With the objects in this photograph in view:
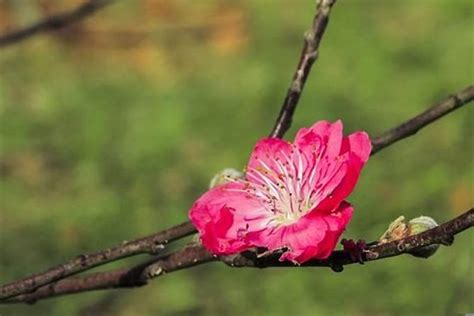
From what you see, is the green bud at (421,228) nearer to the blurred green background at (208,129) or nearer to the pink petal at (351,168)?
the pink petal at (351,168)

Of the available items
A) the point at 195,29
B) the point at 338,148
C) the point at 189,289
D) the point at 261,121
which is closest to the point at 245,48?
the point at 195,29

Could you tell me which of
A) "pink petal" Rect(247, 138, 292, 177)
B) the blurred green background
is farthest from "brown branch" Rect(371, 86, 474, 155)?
the blurred green background

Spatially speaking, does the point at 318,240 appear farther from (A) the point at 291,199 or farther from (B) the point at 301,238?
(A) the point at 291,199

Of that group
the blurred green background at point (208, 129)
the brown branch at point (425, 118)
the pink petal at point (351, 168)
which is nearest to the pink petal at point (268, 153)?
the pink petal at point (351, 168)

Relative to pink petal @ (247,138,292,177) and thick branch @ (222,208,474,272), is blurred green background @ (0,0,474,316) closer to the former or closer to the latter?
pink petal @ (247,138,292,177)

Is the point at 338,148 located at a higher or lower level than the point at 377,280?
lower

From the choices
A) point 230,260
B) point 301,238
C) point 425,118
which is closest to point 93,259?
point 230,260

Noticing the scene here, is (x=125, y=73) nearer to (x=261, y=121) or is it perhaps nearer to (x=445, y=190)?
(x=261, y=121)
